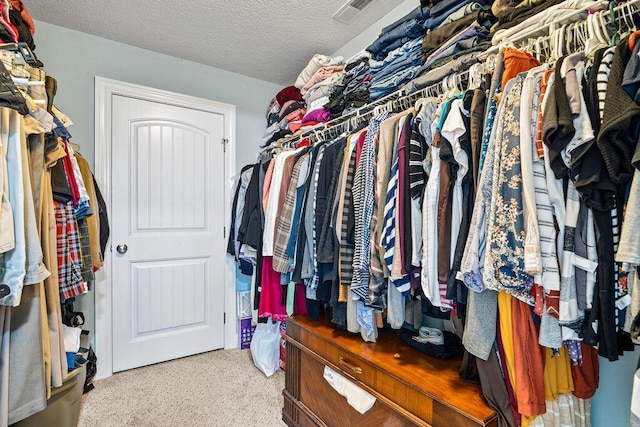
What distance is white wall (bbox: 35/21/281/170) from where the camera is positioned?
2.29 m

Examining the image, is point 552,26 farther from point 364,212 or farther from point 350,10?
point 350,10

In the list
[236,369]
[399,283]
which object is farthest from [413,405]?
[236,369]

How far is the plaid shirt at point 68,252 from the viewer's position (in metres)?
1.54

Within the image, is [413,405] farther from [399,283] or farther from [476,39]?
[476,39]

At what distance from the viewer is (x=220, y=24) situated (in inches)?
87.4

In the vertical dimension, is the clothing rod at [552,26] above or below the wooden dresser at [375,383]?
above

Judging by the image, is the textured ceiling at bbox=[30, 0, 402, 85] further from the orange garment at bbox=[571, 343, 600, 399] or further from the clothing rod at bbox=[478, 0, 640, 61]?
the orange garment at bbox=[571, 343, 600, 399]

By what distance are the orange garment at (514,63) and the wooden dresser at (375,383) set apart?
0.99m

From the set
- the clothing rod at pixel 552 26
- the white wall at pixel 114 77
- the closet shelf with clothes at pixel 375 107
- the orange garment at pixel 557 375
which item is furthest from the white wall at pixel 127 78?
the orange garment at pixel 557 375

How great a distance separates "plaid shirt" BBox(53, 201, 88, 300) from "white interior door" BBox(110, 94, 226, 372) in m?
0.84

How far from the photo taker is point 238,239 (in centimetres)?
253

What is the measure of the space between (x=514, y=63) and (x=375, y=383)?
1240mm

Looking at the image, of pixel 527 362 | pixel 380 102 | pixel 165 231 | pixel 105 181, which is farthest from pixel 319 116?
pixel 527 362

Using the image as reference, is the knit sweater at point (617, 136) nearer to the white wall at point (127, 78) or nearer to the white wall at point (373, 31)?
the white wall at point (373, 31)
